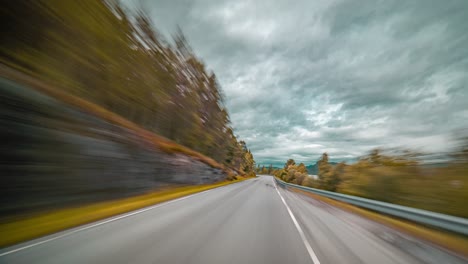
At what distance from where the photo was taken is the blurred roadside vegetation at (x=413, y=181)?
20.9 feet

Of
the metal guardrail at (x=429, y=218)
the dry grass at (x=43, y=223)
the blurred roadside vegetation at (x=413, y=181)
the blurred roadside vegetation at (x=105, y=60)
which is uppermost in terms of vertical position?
the blurred roadside vegetation at (x=105, y=60)

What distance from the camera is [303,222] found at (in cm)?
622

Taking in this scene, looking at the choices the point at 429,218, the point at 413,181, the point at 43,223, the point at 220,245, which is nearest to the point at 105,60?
the point at 43,223

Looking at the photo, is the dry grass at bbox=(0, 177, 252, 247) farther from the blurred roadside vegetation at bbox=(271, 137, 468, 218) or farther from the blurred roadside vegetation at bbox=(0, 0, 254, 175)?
the blurred roadside vegetation at bbox=(271, 137, 468, 218)

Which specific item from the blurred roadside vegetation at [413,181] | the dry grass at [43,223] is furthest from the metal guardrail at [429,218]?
the dry grass at [43,223]

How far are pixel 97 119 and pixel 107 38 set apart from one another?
6.06 m

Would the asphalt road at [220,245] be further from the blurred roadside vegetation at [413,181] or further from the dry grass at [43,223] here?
the blurred roadside vegetation at [413,181]

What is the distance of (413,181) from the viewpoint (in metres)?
8.07

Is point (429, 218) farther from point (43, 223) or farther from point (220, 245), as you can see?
point (43, 223)

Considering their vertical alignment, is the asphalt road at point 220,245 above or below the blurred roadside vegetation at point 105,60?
below

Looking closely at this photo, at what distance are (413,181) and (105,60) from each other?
59.3 feet

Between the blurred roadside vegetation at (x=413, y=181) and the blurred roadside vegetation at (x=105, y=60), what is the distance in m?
15.8

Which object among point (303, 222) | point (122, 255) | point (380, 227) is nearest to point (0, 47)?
point (122, 255)

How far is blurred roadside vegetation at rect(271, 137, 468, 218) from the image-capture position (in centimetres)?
638
